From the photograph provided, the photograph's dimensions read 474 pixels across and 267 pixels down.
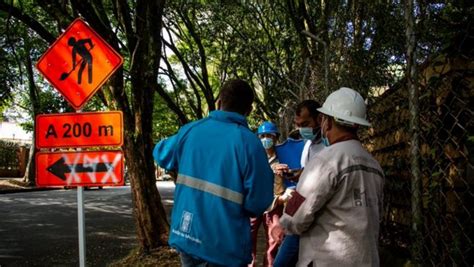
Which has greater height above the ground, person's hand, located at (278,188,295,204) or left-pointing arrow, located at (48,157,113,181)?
left-pointing arrow, located at (48,157,113,181)

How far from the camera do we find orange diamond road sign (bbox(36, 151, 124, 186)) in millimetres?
4848

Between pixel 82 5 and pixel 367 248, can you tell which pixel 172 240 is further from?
pixel 82 5

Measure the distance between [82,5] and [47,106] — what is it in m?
23.1

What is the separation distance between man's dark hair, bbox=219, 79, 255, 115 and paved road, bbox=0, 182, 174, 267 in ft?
17.3

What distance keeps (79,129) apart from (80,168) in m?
0.36

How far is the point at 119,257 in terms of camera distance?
27.0ft

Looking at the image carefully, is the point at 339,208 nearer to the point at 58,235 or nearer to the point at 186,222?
the point at 186,222

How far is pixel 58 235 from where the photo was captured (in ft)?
34.1

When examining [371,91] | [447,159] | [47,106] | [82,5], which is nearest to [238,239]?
[447,159]

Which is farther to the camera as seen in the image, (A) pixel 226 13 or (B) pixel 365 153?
(A) pixel 226 13

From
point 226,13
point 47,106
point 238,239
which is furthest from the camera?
point 47,106

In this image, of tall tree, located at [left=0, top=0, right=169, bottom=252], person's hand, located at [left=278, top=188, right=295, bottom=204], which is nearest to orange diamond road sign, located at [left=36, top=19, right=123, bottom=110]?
person's hand, located at [left=278, top=188, right=295, bottom=204]

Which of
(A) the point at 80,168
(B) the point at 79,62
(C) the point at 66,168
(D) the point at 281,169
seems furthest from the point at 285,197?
(B) the point at 79,62

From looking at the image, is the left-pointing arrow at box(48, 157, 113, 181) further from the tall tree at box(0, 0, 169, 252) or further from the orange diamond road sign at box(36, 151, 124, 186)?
the tall tree at box(0, 0, 169, 252)
